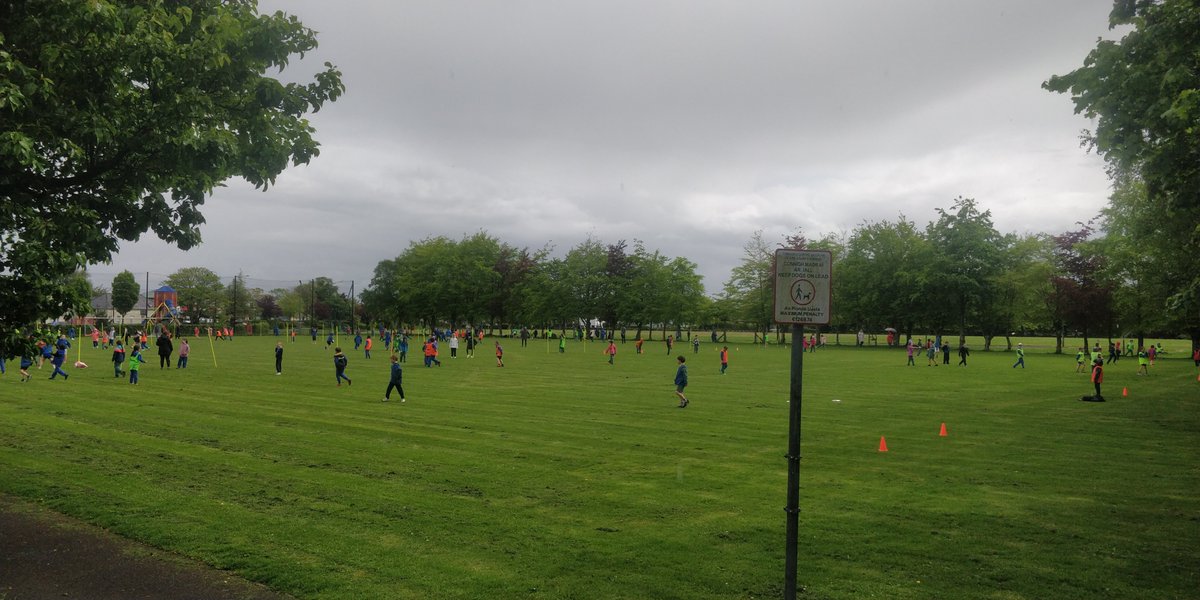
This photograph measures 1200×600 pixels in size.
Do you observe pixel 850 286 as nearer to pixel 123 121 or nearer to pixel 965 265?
pixel 965 265

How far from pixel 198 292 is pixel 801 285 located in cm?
14454

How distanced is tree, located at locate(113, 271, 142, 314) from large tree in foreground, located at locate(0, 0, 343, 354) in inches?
5706

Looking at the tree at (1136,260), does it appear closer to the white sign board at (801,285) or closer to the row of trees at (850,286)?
the row of trees at (850,286)

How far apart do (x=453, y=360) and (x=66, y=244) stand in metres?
35.6

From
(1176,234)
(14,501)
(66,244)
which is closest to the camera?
(66,244)

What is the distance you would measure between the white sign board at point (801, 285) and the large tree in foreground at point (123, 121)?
597 cm

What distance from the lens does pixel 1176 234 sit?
2259 centimetres

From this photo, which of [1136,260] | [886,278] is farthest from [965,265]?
[1136,260]

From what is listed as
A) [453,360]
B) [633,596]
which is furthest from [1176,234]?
[453,360]

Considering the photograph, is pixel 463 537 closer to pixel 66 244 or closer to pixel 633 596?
pixel 633 596

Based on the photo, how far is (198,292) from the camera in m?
130

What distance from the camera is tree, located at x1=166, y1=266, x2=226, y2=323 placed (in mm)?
129250

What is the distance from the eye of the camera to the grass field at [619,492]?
722cm

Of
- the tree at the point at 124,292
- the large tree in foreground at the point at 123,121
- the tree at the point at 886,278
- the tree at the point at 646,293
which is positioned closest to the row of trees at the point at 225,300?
the tree at the point at 124,292
